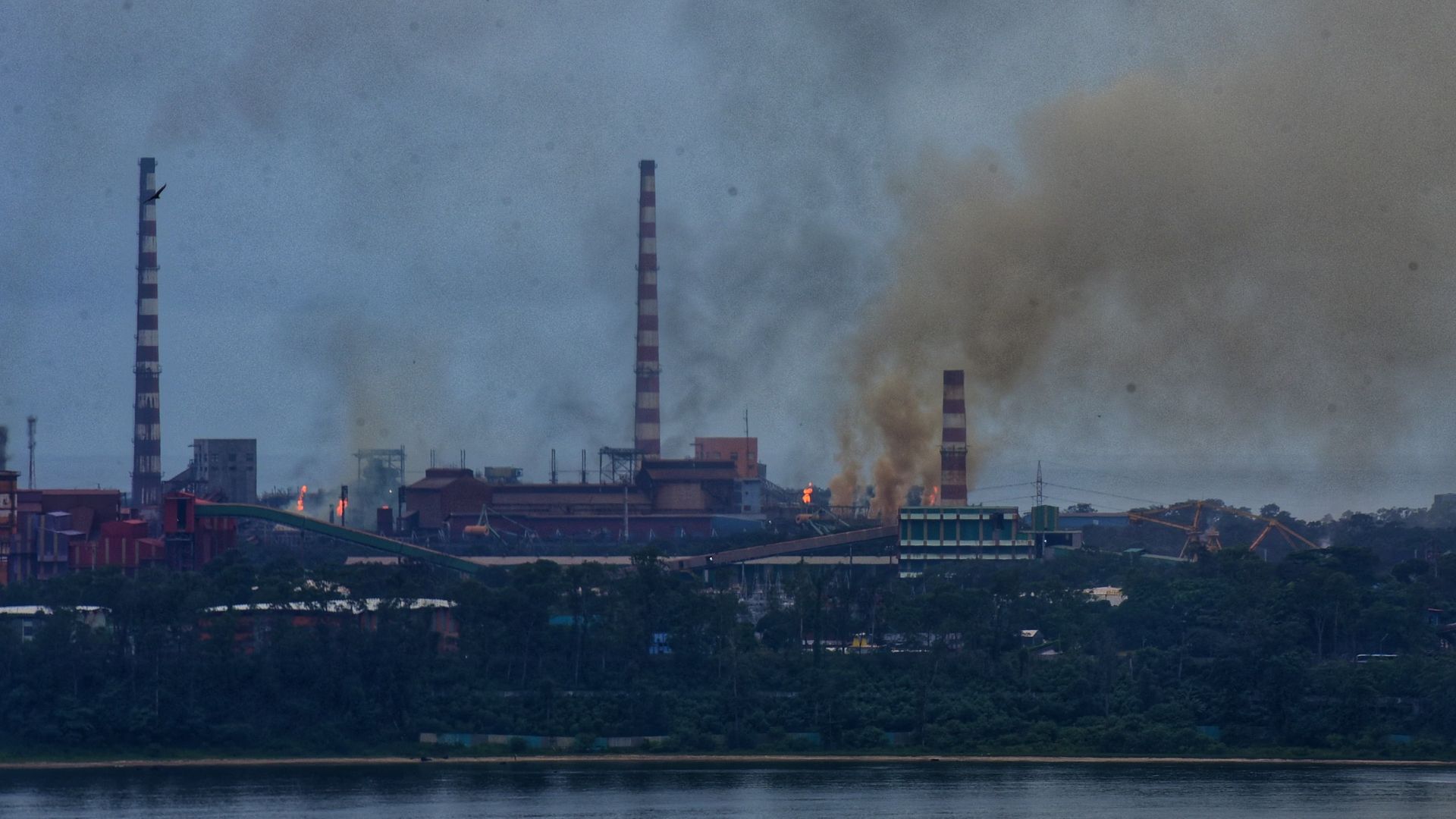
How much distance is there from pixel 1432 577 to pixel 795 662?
24.7 metres

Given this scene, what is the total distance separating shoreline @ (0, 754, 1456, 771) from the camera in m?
51.5

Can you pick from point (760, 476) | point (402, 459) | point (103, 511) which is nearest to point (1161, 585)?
point (103, 511)

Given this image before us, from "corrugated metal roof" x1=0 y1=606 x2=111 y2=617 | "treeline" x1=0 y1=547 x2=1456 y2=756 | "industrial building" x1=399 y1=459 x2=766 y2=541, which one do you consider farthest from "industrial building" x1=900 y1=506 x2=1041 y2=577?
Result: "corrugated metal roof" x1=0 y1=606 x2=111 y2=617

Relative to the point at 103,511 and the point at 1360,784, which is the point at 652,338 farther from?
the point at 1360,784

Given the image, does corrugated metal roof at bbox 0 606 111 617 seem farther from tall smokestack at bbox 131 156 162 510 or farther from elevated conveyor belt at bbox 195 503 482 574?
tall smokestack at bbox 131 156 162 510

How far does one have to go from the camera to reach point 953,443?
87125 mm

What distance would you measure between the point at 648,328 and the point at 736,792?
56424mm

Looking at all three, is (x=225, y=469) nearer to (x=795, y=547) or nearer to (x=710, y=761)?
(x=795, y=547)

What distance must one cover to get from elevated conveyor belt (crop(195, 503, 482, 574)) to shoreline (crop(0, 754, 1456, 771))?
23.9 m

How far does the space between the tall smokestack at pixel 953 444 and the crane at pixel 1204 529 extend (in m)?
9.63

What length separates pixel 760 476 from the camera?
119 metres

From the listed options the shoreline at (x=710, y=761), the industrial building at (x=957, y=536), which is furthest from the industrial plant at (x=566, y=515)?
the shoreline at (x=710, y=761)

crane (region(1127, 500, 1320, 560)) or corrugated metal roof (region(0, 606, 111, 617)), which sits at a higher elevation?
crane (region(1127, 500, 1320, 560))

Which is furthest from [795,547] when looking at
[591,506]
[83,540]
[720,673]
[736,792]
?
[736,792]
